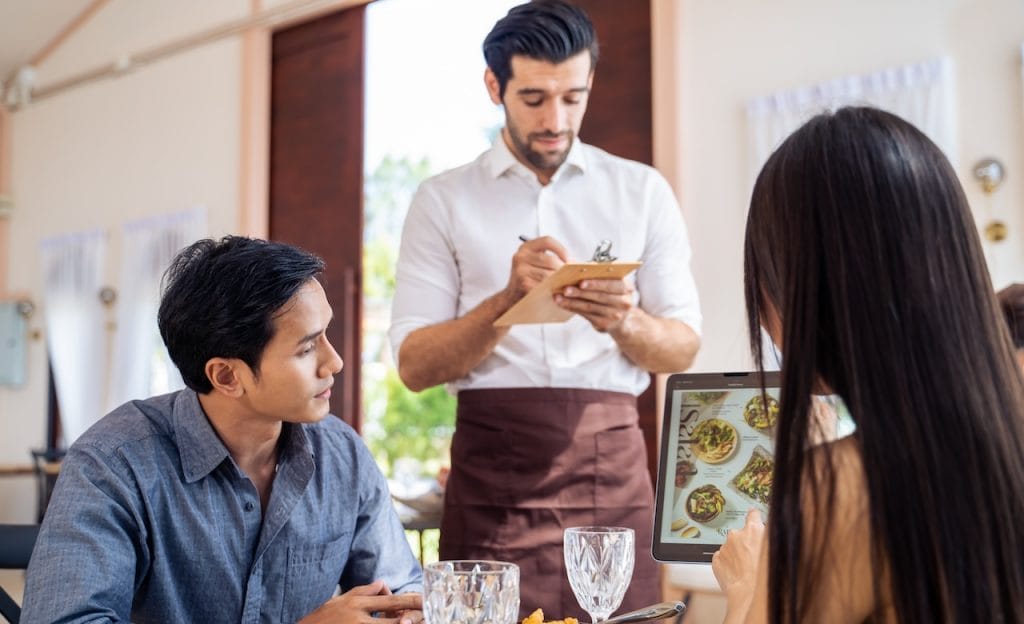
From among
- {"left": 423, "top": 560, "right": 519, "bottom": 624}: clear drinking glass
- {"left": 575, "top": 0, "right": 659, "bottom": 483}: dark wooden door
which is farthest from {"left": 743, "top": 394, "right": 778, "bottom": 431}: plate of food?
{"left": 575, "top": 0, "right": 659, "bottom": 483}: dark wooden door

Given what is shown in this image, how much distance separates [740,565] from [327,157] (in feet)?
17.8

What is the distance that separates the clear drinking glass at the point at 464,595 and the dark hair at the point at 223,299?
2.27 ft

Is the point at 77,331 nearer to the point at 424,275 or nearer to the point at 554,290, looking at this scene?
the point at 424,275

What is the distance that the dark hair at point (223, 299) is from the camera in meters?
1.80

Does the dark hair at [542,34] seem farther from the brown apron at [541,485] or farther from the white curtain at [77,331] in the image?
the white curtain at [77,331]

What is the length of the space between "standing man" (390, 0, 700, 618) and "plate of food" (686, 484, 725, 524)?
26.5 inches

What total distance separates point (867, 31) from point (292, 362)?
330 cm

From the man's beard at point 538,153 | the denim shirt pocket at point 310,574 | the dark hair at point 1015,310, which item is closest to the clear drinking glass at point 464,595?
the denim shirt pocket at point 310,574

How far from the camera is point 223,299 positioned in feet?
5.91

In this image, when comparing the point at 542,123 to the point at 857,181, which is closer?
the point at 857,181

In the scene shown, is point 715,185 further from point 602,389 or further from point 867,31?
point 602,389

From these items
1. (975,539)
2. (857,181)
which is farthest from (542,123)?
(975,539)

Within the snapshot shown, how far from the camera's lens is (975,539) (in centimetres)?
97

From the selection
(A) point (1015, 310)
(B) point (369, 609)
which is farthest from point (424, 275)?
(A) point (1015, 310)
